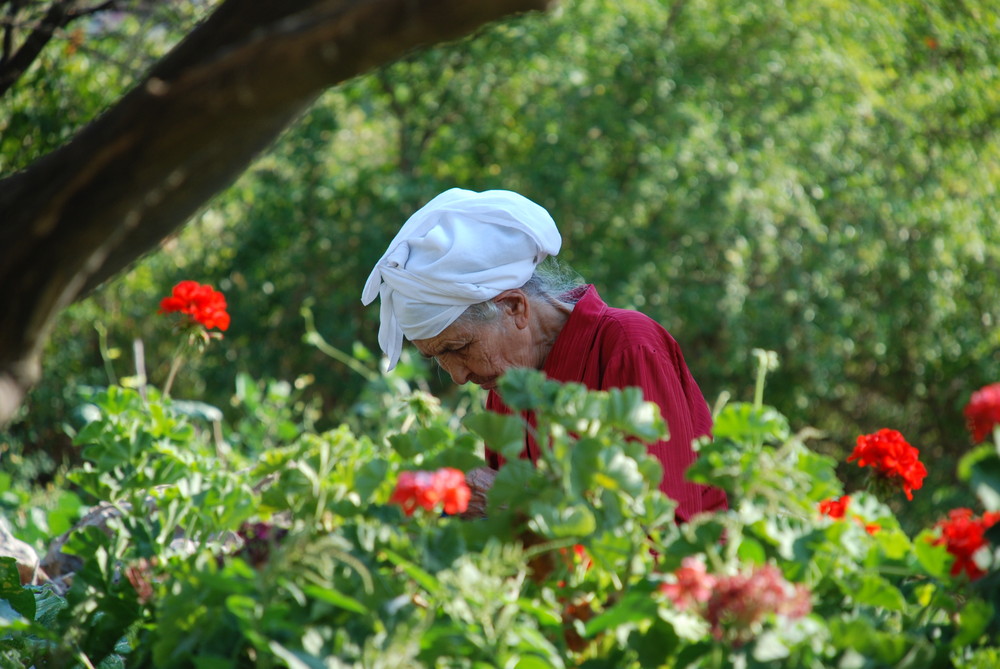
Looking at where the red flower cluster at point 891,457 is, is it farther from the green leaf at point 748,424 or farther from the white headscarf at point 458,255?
the green leaf at point 748,424

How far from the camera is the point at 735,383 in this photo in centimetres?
616

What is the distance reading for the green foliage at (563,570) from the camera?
1080 millimetres

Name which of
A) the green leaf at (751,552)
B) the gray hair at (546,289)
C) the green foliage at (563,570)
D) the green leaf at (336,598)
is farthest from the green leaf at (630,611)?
the gray hair at (546,289)

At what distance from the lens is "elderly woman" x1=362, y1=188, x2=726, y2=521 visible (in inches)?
83.9

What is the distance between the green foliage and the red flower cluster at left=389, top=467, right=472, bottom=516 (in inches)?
1.8

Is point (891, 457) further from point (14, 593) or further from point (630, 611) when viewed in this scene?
point (14, 593)

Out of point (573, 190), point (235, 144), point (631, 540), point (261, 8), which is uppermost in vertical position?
point (261, 8)

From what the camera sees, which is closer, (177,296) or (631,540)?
(631,540)

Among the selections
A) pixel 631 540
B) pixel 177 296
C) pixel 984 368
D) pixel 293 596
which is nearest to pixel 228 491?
pixel 293 596

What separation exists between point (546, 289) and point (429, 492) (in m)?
1.35

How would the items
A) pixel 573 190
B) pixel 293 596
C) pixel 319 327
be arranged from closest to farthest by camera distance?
pixel 293 596 < pixel 573 190 < pixel 319 327

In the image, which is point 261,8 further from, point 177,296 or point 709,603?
point 177,296

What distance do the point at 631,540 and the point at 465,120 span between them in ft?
16.7

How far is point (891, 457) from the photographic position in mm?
2080
